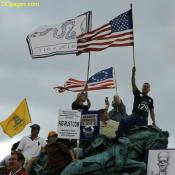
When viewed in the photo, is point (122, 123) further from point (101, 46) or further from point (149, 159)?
point (101, 46)

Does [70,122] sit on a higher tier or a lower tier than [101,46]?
lower

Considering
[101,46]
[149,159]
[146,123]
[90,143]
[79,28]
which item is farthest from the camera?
[79,28]

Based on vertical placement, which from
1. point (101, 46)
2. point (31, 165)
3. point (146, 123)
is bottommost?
point (31, 165)

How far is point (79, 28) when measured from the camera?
2252 cm

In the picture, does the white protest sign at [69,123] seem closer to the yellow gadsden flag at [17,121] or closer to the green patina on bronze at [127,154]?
the green patina on bronze at [127,154]

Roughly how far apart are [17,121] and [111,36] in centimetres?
441

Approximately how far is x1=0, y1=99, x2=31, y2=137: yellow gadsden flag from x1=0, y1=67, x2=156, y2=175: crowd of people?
9.44ft

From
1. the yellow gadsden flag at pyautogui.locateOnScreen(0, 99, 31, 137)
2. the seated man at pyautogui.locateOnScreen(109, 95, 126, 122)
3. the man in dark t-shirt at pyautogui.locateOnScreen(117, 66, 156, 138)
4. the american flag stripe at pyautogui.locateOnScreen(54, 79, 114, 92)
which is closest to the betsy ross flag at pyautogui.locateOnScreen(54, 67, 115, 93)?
the american flag stripe at pyautogui.locateOnScreen(54, 79, 114, 92)

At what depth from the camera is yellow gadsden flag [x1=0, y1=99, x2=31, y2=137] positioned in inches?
880

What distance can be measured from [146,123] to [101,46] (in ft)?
14.1

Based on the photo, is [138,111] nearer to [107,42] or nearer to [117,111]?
[117,111]

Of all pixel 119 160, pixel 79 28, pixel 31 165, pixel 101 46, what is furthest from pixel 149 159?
pixel 79 28

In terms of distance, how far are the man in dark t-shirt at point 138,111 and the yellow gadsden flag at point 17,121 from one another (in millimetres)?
5984

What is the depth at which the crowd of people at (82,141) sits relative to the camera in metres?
17.0
